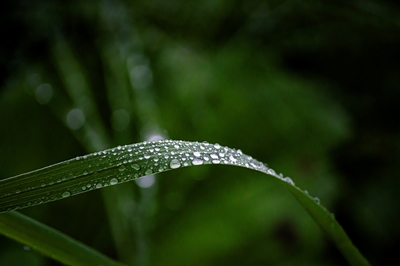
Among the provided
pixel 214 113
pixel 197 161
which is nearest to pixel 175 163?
pixel 197 161

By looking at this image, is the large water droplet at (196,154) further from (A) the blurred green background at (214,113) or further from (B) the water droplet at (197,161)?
(A) the blurred green background at (214,113)

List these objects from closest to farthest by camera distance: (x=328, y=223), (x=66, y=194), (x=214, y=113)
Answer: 1. (x=66, y=194)
2. (x=328, y=223)
3. (x=214, y=113)

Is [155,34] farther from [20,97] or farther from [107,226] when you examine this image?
[107,226]

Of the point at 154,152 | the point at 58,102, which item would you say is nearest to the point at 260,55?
the point at 58,102

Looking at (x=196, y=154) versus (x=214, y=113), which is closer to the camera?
(x=196, y=154)

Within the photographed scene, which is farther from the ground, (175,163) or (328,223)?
(175,163)

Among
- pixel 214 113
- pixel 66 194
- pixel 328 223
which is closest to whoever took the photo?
pixel 66 194

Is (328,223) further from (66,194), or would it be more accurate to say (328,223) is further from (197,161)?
(66,194)
